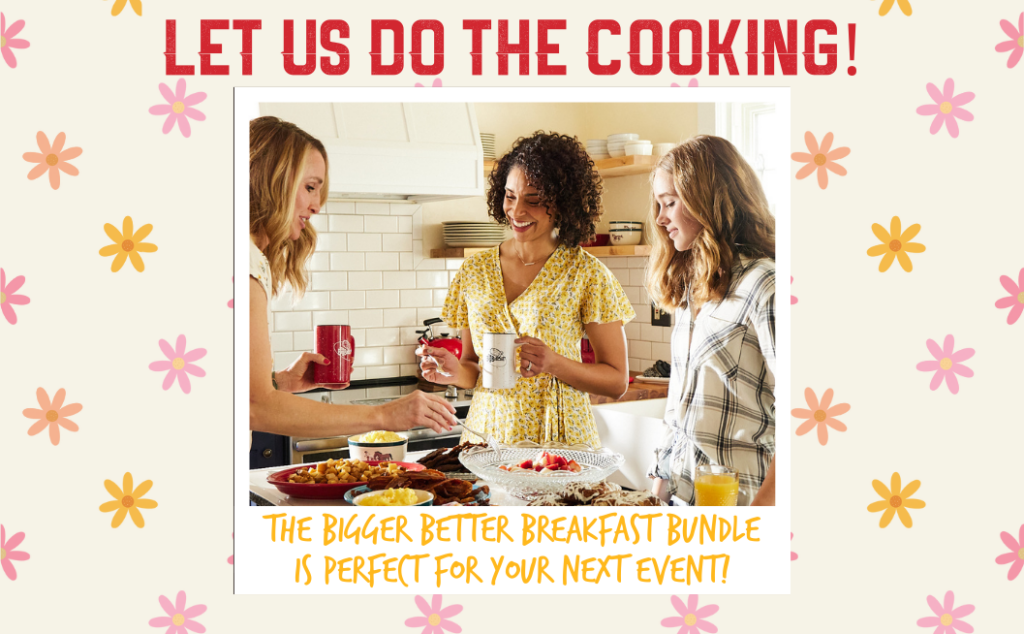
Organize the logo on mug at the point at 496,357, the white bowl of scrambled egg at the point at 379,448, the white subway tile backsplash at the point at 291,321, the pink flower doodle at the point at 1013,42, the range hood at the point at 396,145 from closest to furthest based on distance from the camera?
the pink flower doodle at the point at 1013,42, the logo on mug at the point at 496,357, the white bowl of scrambled egg at the point at 379,448, the range hood at the point at 396,145, the white subway tile backsplash at the point at 291,321

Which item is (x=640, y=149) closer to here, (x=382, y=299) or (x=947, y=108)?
(x=382, y=299)

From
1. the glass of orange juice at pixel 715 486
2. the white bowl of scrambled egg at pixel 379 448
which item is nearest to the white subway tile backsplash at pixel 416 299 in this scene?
the white bowl of scrambled egg at pixel 379 448

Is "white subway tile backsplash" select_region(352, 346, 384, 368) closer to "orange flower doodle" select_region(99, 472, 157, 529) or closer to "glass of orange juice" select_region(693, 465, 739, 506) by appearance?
"orange flower doodle" select_region(99, 472, 157, 529)

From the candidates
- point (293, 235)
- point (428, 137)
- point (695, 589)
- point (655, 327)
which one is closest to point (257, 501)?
point (293, 235)

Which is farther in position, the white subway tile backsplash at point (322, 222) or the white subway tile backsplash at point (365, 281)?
the white subway tile backsplash at point (365, 281)

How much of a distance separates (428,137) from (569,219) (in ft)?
3.61

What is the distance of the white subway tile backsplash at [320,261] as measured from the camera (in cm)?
327

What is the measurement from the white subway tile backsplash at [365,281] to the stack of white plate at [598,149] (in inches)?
37.8

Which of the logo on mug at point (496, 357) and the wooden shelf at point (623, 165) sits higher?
the wooden shelf at point (623, 165)

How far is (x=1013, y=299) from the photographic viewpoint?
134 centimetres

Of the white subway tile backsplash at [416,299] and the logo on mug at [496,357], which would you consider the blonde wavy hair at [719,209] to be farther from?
the white subway tile backsplash at [416,299]

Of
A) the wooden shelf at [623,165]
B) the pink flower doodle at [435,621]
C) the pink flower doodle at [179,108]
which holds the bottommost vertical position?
the pink flower doodle at [435,621]

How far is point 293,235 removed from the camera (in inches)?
58.4

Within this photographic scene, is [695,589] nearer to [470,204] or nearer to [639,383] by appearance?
[639,383]
